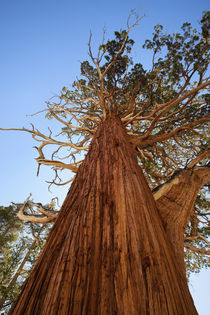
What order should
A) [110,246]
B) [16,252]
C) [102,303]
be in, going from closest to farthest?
1. [102,303]
2. [110,246]
3. [16,252]

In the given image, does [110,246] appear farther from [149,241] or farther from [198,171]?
[198,171]

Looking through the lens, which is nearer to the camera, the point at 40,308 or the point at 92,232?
the point at 40,308

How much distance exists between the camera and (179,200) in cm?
211

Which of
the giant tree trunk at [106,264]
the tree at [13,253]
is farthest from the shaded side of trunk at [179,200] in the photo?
the tree at [13,253]

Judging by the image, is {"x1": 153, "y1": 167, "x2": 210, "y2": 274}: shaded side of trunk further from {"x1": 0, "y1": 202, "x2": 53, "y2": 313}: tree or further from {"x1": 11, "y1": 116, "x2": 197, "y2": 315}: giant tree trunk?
{"x1": 0, "y1": 202, "x2": 53, "y2": 313}: tree

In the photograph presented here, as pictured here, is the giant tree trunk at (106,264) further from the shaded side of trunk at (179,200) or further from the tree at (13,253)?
the tree at (13,253)

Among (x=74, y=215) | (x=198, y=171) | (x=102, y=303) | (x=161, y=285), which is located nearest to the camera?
(x=102, y=303)

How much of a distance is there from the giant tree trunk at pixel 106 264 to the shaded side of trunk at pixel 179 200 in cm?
60

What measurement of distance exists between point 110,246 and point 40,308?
18.1 inches

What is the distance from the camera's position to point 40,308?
33.1 inches

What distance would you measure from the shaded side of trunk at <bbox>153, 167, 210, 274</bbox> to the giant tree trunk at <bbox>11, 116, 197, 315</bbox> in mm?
600

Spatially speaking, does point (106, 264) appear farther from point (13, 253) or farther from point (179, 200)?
point (13, 253)

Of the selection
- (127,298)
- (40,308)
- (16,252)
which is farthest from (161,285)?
(16,252)

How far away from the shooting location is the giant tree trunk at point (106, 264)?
817 mm
